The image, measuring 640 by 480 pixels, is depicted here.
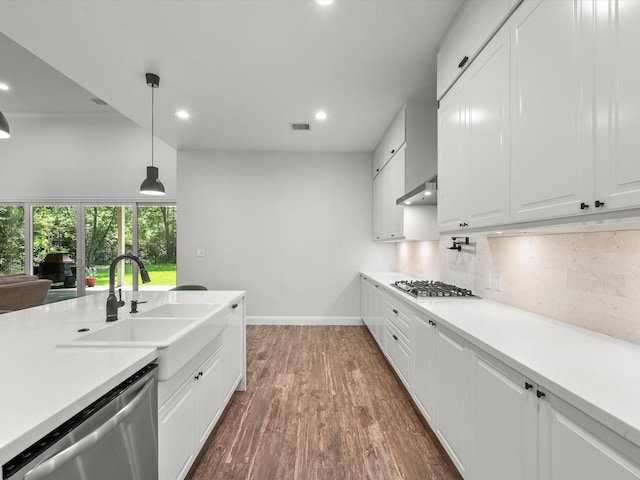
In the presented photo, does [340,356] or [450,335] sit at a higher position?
[450,335]

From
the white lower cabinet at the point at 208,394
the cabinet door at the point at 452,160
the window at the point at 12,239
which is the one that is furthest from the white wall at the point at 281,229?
the window at the point at 12,239

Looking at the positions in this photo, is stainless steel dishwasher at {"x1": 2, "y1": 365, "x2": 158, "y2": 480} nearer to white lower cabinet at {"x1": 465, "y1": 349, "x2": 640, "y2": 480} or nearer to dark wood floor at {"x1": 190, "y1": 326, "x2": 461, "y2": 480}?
dark wood floor at {"x1": 190, "y1": 326, "x2": 461, "y2": 480}

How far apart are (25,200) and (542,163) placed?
7.68m

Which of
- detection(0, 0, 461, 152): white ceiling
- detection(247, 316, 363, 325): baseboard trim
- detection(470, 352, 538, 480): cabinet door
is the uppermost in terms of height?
detection(0, 0, 461, 152): white ceiling

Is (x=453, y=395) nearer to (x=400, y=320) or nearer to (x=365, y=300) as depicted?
A: (x=400, y=320)

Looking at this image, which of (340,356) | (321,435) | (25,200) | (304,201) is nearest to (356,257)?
(304,201)

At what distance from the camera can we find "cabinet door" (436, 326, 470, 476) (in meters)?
1.52

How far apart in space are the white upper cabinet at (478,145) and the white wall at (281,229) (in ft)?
9.11

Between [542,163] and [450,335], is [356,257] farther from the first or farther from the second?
[542,163]

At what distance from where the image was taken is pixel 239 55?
2469 millimetres

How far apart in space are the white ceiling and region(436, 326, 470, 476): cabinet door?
210cm

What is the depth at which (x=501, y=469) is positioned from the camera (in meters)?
1.22

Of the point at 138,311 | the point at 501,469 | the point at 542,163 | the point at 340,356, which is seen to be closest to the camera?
→ the point at 501,469

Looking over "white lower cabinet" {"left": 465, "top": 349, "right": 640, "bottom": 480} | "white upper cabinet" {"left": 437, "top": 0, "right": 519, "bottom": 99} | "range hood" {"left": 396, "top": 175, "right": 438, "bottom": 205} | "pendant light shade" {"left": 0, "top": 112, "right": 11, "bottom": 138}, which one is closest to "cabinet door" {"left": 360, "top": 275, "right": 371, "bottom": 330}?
"range hood" {"left": 396, "top": 175, "right": 438, "bottom": 205}
